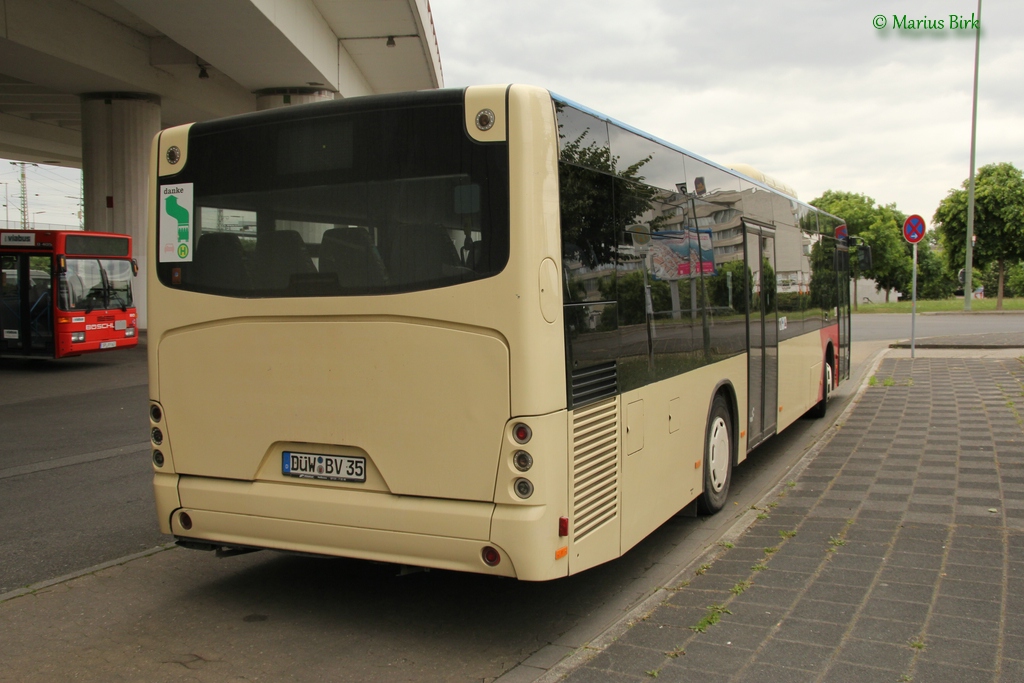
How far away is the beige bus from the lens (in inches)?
168

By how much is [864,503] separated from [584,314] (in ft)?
12.7

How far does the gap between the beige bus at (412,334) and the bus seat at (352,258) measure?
0.04ft

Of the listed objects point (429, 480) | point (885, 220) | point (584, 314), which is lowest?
point (429, 480)

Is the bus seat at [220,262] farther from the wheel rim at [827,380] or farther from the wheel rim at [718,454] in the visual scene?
the wheel rim at [827,380]

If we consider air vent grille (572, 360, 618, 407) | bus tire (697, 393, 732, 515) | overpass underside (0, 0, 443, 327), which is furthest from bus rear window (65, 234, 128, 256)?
air vent grille (572, 360, 618, 407)

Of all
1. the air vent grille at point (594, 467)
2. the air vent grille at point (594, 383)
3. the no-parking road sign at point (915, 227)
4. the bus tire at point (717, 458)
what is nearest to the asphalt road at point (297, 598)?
the bus tire at point (717, 458)

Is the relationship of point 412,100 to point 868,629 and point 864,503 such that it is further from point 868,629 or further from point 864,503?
point 864,503

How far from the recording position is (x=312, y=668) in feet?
14.1

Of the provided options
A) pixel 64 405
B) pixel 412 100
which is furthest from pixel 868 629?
pixel 64 405

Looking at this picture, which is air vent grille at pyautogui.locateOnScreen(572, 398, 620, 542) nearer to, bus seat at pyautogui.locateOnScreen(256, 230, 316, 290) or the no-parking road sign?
bus seat at pyautogui.locateOnScreen(256, 230, 316, 290)

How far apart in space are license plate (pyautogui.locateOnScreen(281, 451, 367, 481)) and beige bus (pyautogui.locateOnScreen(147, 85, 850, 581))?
0.01 metres

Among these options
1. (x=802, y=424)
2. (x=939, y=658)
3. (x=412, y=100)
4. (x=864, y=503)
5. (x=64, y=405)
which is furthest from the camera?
(x=64, y=405)

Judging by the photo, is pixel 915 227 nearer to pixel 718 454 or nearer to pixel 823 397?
pixel 823 397

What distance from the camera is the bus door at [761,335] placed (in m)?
8.23
